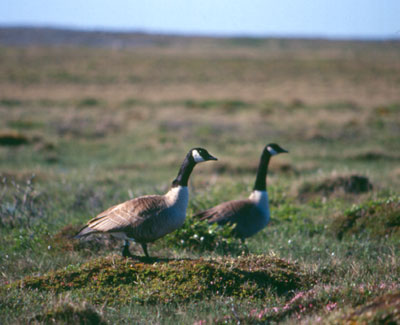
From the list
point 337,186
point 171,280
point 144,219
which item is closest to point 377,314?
point 171,280

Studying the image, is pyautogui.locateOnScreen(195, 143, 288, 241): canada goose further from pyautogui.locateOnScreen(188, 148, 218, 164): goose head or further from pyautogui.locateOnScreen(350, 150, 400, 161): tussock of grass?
pyautogui.locateOnScreen(350, 150, 400, 161): tussock of grass

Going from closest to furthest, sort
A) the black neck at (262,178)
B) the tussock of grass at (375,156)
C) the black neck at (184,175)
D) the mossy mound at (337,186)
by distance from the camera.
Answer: the black neck at (184,175) < the black neck at (262,178) < the mossy mound at (337,186) < the tussock of grass at (375,156)

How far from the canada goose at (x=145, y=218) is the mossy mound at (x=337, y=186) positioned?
5.33 metres

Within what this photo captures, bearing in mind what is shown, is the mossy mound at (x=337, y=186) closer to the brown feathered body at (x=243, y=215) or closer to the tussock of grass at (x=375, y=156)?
the brown feathered body at (x=243, y=215)

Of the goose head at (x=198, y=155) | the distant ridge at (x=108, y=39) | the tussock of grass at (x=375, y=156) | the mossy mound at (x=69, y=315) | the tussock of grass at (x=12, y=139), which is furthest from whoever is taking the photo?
the distant ridge at (x=108, y=39)

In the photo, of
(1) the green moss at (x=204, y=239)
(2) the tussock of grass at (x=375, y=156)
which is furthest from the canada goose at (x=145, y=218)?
(2) the tussock of grass at (x=375, y=156)

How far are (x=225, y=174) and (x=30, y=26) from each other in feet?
472

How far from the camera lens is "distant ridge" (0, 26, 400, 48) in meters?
126

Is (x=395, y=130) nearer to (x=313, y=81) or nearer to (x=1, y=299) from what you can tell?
(x=1, y=299)

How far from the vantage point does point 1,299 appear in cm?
479

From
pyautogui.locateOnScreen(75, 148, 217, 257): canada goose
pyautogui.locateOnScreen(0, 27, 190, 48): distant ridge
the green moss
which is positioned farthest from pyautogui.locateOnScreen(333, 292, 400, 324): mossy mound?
pyautogui.locateOnScreen(0, 27, 190, 48): distant ridge

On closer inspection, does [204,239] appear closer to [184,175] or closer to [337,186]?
[184,175]

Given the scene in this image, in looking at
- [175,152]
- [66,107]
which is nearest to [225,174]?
[175,152]

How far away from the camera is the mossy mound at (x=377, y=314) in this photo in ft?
11.7
